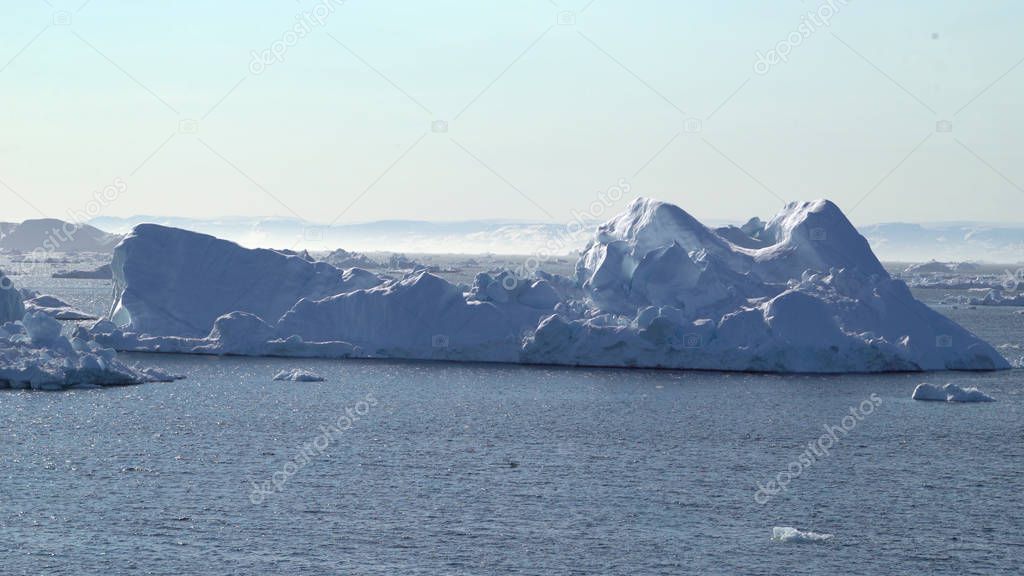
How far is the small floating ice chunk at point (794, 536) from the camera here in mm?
30578

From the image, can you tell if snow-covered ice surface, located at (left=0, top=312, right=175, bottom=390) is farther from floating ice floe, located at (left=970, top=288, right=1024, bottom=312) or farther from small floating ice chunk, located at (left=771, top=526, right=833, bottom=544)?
floating ice floe, located at (left=970, top=288, right=1024, bottom=312)

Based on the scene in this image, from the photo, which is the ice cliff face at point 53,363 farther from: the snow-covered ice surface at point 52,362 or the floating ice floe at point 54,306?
the floating ice floe at point 54,306

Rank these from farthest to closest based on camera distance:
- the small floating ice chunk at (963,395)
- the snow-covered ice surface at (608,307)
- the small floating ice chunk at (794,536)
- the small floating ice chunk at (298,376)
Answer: the snow-covered ice surface at (608,307) → the small floating ice chunk at (298,376) → the small floating ice chunk at (963,395) → the small floating ice chunk at (794,536)

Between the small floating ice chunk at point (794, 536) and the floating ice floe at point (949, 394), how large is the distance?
2474 centimetres

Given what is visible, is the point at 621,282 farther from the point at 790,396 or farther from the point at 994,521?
the point at 994,521

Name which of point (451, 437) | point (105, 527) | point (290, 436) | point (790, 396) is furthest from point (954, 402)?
point (105, 527)

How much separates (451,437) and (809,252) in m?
27.6

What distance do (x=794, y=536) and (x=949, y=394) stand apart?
2590cm

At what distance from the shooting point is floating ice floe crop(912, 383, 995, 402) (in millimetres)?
53156

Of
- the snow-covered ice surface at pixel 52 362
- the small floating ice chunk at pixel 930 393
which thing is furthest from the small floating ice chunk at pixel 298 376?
the small floating ice chunk at pixel 930 393

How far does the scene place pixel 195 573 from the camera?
1061 inches

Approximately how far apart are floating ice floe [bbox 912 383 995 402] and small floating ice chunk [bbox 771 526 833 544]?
81.2ft

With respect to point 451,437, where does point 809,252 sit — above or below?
above

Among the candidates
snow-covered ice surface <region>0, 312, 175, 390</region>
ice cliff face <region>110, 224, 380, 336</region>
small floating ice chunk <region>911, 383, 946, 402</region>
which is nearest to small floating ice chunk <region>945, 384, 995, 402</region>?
small floating ice chunk <region>911, 383, 946, 402</region>
